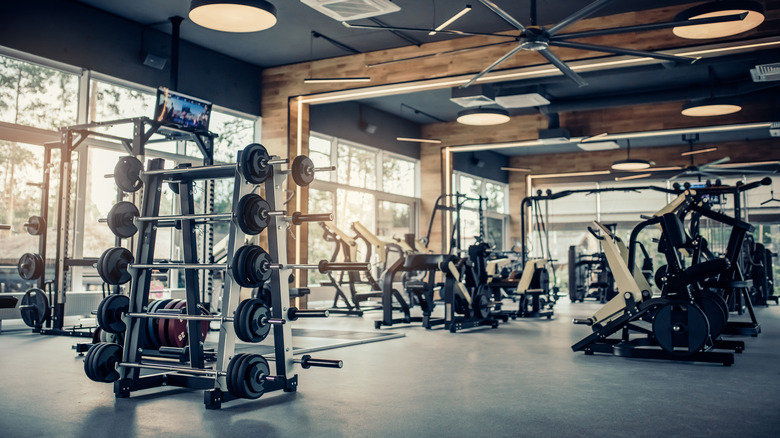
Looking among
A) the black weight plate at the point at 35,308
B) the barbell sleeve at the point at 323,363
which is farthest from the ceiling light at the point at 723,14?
the black weight plate at the point at 35,308

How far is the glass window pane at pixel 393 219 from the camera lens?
1314cm

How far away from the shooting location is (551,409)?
10.3 ft

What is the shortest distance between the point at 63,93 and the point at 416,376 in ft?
19.3

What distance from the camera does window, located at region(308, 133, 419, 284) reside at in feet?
37.5

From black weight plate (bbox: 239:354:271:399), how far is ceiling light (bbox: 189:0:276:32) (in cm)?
363

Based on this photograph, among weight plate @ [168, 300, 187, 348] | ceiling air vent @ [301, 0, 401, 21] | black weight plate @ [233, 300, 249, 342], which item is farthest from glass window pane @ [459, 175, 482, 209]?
black weight plate @ [233, 300, 249, 342]

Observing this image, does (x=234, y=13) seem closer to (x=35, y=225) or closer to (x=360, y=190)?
(x=35, y=225)

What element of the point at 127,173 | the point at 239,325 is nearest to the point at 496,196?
the point at 127,173

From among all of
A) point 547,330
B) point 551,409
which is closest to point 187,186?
point 551,409

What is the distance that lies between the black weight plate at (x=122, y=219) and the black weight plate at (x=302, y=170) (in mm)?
975

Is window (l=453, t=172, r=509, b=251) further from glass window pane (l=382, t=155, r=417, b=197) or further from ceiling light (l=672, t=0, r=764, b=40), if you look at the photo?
ceiling light (l=672, t=0, r=764, b=40)

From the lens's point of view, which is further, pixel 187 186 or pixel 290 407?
pixel 187 186

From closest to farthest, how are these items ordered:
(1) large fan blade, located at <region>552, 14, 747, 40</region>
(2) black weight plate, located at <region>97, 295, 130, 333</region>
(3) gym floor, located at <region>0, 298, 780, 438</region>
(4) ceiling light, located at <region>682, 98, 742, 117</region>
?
(3) gym floor, located at <region>0, 298, 780, 438</region> → (2) black weight plate, located at <region>97, 295, 130, 333</region> → (1) large fan blade, located at <region>552, 14, 747, 40</region> → (4) ceiling light, located at <region>682, 98, 742, 117</region>

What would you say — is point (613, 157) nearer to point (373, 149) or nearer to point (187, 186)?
point (373, 149)
